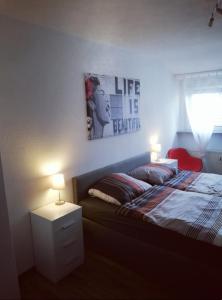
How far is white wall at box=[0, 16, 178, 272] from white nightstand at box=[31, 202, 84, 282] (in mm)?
127

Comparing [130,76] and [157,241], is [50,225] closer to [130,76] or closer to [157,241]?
[157,241]

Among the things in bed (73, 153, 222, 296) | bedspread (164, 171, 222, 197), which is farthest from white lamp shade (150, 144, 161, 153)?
bed (73, 153, 222, 296)

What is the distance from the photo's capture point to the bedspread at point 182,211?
1.95 m

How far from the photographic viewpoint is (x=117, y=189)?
265 cm

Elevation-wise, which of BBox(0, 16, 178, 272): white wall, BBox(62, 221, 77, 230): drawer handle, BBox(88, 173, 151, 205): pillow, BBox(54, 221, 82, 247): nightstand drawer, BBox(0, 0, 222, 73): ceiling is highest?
BBox(0, 0, 222, 73): ceiling

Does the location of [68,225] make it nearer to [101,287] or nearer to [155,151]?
[101,287]

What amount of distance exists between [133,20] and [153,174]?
6.28ft

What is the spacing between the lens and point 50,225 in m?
2.12

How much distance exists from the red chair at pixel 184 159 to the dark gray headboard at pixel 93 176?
52.9 inches

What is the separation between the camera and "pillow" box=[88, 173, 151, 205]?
2588 millimetres

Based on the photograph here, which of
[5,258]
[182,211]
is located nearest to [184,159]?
[182,211]

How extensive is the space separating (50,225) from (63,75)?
1555 millimetres

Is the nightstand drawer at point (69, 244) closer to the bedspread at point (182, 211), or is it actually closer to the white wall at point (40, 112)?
the white wall at point (40, 112)

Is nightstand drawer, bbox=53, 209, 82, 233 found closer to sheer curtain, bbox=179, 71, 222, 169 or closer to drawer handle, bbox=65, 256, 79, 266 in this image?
drawer handle, bbox=65, 256, 79, 266
